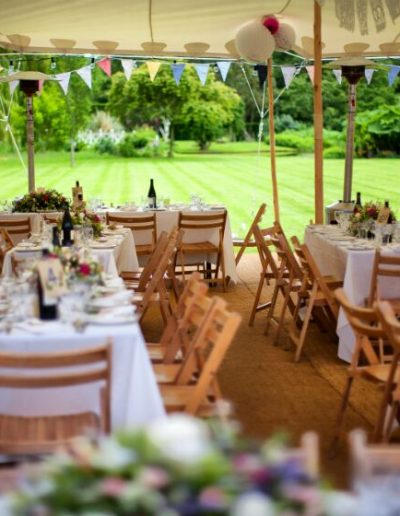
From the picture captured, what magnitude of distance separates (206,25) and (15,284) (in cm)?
675

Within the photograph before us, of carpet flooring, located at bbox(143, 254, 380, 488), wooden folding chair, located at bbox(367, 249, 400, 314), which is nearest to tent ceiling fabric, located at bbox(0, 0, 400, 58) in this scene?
wooden folding chair, located at bbox(367, 249, 400, 314)

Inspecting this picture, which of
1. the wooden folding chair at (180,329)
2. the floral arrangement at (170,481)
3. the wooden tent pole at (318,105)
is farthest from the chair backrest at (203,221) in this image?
the floral arrangement at (170,481)

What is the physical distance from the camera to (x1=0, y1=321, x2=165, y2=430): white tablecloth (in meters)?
3.80

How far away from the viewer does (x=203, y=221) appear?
9531 millimetres

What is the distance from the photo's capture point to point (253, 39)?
9469mm

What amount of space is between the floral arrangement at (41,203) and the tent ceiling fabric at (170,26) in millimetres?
2002

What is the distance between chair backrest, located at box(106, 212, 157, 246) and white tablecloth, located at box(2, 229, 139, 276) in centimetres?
59

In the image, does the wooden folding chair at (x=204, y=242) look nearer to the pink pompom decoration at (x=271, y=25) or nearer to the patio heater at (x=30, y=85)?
the pink pompom decoration at (x=271, y=25)

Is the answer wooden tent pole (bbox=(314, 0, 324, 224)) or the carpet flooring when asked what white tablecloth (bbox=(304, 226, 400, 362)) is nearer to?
the carpet flooring

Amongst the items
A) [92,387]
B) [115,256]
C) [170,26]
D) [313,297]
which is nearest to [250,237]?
[170,26]

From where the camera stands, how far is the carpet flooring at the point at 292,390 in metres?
4.97

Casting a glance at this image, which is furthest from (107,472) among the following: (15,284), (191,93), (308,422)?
(191,93)

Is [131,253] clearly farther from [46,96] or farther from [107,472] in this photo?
[46,96]

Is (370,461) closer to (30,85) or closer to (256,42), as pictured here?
(256,42)
